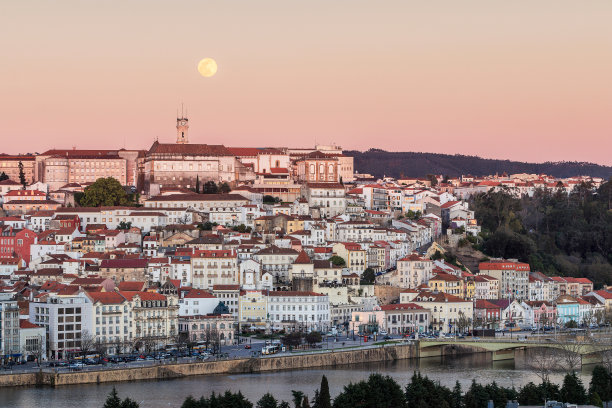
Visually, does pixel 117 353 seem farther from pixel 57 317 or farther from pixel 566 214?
pixel 566 214

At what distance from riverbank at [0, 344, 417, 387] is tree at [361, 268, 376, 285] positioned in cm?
719

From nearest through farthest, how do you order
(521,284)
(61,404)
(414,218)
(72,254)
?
1. (61,404)
2. (72,254)
3. (521,284)
4. (414,218)

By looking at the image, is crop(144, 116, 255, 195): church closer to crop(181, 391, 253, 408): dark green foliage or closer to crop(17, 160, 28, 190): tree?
crop(17, 160, 28, 190): tree

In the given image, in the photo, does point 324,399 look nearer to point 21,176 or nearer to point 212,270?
point 212,270

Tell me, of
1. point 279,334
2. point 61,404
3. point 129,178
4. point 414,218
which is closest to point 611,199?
point 414,218

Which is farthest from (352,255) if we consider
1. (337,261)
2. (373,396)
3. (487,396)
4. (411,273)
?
(487,396)

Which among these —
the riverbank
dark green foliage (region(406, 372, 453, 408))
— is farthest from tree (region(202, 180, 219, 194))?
dark green foliage (region(406, 372, 453, 408))

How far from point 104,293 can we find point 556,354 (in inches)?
650

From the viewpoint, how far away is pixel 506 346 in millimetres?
42281

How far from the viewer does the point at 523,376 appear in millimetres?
37438

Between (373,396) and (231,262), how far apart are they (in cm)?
1880

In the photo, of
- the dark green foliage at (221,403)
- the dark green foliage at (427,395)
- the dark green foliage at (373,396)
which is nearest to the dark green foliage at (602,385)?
the dark green foliage at (427,395)

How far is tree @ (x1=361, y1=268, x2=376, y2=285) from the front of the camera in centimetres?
4938

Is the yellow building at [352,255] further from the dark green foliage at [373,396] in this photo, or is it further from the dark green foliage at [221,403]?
the dark green foliage at [221,403]
